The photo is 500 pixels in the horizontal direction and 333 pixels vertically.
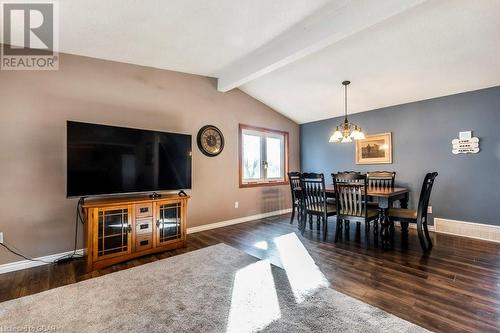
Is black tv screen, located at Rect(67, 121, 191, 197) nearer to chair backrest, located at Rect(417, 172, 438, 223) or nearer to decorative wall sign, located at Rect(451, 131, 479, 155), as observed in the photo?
chair backrest, located at Rect(417, 172, 438, 223)

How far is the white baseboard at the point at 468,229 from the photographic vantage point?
340 cm

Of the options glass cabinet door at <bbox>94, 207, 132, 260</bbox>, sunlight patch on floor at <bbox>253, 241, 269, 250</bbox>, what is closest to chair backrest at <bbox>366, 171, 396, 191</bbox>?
sunlight patch on floor at <bbox>253, 241, 269, 250</bbox>

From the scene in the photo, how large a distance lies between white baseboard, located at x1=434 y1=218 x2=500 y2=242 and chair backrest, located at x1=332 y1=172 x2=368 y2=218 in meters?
1.83

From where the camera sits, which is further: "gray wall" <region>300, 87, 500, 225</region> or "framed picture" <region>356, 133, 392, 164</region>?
"framed picture" <region>356, 133, 392, 164</region>

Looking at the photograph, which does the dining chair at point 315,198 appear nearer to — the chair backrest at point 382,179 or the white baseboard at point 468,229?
the chair backrest at point 382,179

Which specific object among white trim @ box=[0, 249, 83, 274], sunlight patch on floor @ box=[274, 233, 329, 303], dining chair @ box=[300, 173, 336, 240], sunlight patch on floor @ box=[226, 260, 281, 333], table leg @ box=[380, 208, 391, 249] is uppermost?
dining chair @ box=[300, 173, 336, 240]

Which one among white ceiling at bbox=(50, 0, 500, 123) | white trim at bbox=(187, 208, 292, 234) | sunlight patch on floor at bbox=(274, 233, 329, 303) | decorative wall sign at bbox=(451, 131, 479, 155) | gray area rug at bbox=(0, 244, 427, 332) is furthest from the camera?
white trim at bbox=(187, 208, 292, 234)

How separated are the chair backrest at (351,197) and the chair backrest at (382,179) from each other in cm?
101

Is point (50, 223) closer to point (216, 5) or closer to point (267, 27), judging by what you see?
point (216, 5)

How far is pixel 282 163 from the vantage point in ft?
18.9

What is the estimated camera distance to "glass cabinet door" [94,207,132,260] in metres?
2.60

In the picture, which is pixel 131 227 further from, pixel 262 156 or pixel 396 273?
pixel 262 156

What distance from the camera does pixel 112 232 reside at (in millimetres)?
2693

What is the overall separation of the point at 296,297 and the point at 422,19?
3.10 m
